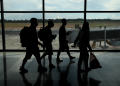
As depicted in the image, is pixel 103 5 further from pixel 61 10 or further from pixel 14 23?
pixel 14 23

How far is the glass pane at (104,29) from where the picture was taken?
665 cm

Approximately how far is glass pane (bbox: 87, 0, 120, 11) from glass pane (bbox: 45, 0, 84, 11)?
1.49 feet

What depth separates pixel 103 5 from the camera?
655 centimetres

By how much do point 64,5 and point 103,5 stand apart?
2011mm

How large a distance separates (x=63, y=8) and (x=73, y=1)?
69cm

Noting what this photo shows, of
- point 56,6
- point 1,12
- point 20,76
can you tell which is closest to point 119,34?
point 56,6

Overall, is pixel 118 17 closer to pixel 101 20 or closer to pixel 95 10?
pixel 101 20

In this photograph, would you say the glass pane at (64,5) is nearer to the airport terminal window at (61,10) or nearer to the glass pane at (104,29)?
the airport terminal window at (61,10)

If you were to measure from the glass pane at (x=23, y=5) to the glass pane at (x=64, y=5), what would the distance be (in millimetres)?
465

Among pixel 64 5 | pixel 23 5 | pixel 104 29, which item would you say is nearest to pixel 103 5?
pixel 104 29

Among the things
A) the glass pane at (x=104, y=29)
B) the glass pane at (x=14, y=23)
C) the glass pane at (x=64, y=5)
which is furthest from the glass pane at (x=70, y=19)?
the glass pane at (x=14, y=23)

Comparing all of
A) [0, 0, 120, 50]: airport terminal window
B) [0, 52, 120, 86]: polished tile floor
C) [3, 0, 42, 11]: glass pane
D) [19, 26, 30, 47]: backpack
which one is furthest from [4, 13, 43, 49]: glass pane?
[0, 52, 120, 86]: polished tile floor

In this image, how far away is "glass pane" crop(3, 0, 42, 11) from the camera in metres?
6.59

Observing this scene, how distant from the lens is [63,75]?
11.5 ft
